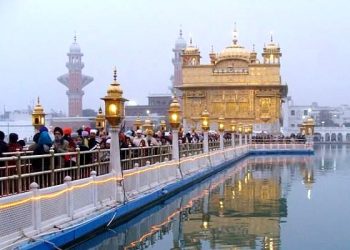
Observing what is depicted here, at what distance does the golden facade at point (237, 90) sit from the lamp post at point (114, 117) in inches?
1819

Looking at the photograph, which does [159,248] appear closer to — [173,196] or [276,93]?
[173,196]

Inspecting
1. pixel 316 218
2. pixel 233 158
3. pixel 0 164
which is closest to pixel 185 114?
pixel 233 158

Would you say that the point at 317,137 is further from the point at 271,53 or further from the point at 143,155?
the point at 143,155

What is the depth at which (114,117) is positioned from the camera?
12.6 metres

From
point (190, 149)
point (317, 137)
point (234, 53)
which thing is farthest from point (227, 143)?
point (317, 137)

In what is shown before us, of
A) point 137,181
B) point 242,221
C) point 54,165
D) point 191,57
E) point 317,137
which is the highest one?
point 191,57

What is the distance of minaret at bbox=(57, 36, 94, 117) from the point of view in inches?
4936

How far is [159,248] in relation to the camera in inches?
384

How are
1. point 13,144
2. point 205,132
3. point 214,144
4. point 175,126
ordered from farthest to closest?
1. point 214,144
2. point 205,132
3. point 175,126
4. point 13,144

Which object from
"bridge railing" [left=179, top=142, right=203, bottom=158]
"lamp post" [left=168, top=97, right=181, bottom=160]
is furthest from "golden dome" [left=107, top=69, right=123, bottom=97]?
"bridge railing" [left=179, top=142, right=203, bottom=158]

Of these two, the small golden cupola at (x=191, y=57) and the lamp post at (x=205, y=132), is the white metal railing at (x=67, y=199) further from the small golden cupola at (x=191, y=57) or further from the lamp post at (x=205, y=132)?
the small golden cupola at (x=191, y=57)

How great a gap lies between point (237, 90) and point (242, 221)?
159ft

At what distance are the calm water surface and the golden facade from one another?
4036cm

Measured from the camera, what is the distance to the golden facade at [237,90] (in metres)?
60.0
